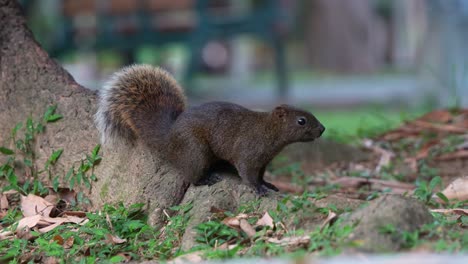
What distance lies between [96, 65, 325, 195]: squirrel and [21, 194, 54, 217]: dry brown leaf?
0.56 meters

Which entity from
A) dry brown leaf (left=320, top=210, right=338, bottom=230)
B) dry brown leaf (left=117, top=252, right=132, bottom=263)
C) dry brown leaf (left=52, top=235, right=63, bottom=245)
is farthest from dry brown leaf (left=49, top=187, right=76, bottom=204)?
dry brown leaf (left=320, top=210, right=338, bottom=230)

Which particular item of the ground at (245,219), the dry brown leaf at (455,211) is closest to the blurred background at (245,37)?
the ground at (245,219)

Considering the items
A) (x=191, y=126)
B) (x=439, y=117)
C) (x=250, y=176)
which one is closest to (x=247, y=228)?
(x=250, y=176)

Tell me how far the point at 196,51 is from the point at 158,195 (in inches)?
384

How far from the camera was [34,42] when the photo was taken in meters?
5.97

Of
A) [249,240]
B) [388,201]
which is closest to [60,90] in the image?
[249,240]

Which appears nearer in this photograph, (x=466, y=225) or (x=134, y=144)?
(x=466, y=225)

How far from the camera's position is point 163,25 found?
1501 centimetres

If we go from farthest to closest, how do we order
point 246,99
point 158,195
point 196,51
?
1. point 246,99
2. point 196,51
3. point 158,195

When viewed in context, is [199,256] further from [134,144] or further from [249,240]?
[134,144]

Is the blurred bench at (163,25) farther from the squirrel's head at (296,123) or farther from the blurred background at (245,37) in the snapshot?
the squirrel's head at (296,123)

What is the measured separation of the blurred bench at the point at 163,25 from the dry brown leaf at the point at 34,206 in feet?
29.9

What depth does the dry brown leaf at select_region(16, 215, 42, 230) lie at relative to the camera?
16.0ft

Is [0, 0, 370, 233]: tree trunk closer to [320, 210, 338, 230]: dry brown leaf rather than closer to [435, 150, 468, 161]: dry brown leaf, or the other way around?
[320, 210, 338, 230]: dry brown leaf
